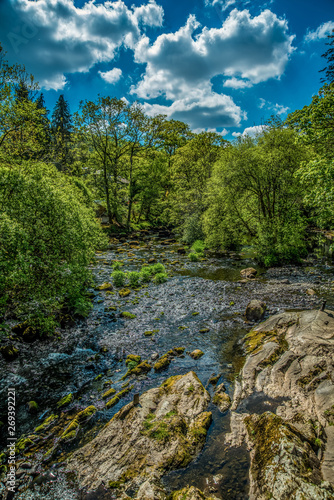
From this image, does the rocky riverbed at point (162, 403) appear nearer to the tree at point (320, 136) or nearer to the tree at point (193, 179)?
the tree at point (320, 136)

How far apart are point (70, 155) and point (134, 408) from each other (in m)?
57.6

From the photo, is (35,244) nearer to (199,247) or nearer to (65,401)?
(65,401)

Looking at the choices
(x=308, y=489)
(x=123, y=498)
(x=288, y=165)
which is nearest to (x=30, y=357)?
(x=123, y=498)

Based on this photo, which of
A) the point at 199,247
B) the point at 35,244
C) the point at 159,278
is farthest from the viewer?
the point at 199,247

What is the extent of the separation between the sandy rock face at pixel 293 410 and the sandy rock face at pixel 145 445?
44.6 inches

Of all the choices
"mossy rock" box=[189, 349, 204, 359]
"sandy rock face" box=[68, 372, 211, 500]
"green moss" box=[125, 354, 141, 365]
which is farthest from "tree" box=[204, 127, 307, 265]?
"sandy rock face" box=[68, 372, 211, 500]

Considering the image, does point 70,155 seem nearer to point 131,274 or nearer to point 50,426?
point 131,274

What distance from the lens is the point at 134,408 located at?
6.92 meters

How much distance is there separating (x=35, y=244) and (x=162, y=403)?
8280 mm

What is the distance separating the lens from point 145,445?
226 inches

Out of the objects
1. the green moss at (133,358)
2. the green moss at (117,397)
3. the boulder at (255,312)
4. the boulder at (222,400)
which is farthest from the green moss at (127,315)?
the boulder at (222,400)

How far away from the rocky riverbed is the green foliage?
2.66m

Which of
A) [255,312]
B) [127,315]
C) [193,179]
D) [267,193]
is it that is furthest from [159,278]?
[193,179]

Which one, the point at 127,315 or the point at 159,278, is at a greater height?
the point at 159,278
